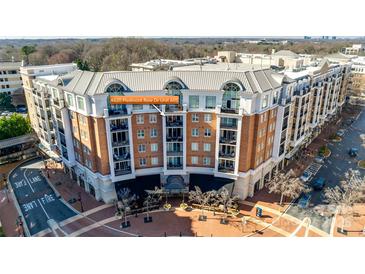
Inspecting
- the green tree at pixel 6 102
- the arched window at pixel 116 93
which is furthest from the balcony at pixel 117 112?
the green tree at pixel 6 102

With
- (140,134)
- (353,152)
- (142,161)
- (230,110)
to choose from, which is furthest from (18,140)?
(353,152)

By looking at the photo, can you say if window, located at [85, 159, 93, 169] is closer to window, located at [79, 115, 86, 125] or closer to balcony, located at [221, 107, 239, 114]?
window, located at [79, 115, 86, 125]

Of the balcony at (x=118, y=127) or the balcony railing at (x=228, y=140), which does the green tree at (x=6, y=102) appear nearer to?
the balcony at (x=118, y=127)

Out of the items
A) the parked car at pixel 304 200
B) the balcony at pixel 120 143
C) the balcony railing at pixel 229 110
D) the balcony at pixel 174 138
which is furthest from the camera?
the parked car at pixel 304 200

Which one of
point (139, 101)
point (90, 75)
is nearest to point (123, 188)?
point (139, 101)

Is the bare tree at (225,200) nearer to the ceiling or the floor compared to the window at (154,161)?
nearer to the floor

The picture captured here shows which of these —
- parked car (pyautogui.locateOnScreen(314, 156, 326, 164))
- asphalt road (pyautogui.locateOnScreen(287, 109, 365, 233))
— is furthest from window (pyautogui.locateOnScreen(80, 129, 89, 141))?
parked car (pyautogui.locateOnScreen(314, 156, 326, 164))
